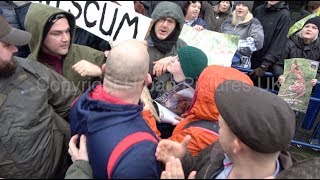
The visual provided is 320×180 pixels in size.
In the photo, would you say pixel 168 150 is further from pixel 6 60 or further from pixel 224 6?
pixel 224 6

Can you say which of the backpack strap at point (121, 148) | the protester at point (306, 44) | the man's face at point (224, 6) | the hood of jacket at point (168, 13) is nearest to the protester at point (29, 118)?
the backpack strap at point (121, 148)

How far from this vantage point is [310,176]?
134cm

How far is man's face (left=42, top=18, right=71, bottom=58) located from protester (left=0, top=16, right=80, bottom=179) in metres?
0.35

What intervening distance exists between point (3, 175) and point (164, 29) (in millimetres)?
2197

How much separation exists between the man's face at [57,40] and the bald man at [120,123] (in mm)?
1272

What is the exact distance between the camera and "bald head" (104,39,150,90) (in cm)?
155

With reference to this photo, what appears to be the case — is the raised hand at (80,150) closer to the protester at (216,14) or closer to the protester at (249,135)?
the protester at (249,135)

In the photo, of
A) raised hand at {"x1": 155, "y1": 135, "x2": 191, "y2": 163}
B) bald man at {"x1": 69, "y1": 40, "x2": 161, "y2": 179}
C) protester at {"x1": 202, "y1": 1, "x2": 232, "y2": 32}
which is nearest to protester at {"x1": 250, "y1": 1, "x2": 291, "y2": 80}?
protester at {"x1": 202, "y1": 1, "x2": 232, "y2": 32}

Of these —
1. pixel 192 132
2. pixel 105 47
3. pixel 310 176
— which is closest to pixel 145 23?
pixel 105 47

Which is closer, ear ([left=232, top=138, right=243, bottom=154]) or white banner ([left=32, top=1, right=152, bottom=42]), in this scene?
ear ([left=232, top=138, right=243, bottom=154])

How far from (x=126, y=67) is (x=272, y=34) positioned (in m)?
3.69

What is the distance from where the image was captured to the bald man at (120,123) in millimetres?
1397

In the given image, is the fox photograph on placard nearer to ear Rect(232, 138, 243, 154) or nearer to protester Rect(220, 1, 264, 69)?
protester Rect(220, 1, 264, 69)

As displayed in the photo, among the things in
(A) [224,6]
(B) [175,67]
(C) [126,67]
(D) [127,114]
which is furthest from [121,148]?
(A) [224,6]
